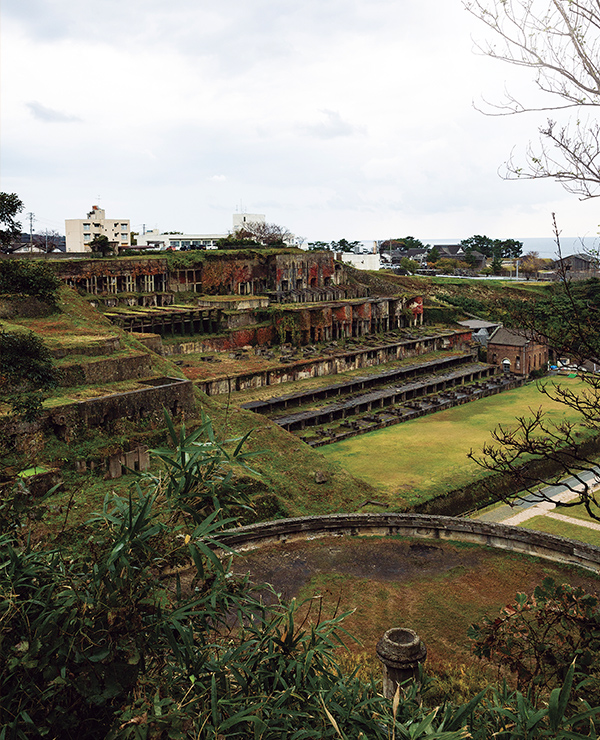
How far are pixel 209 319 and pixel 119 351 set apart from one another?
66.9 ft

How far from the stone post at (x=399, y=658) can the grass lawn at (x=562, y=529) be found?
16.3 meters

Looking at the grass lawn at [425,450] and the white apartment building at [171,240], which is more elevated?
the white apartment building at [171,240]

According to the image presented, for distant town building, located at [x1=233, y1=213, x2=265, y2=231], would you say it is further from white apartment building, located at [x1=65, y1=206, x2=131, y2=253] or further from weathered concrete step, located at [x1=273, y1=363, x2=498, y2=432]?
weathered concrete step, located at [x1=273, y1=363, x2=498, y2=432]

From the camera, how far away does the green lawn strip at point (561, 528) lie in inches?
922

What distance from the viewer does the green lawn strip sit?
23406 mm

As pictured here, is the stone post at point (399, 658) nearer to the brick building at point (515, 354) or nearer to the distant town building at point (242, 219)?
the brick building at point (515, 354)

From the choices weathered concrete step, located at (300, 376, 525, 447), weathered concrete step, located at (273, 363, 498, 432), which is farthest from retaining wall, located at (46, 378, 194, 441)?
weathered concrete step, located at (273, 363, 498, 432)

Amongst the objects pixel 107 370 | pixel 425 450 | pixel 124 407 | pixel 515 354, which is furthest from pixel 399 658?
pixel 515 354

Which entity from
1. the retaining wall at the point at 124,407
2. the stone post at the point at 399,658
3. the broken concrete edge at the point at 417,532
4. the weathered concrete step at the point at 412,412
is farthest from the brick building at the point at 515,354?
the stone post at the point at 399,658

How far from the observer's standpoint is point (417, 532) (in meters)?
17.2

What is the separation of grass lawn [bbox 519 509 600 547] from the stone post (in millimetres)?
16251

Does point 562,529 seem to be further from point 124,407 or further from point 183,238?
point 183,238

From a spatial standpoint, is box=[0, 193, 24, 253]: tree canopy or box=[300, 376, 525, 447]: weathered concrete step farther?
box=[300, 376, 525, 447]: weathered concrete step

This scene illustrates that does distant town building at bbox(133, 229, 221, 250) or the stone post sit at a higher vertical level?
distant town building at bbox(133, 229, 221, 250)
